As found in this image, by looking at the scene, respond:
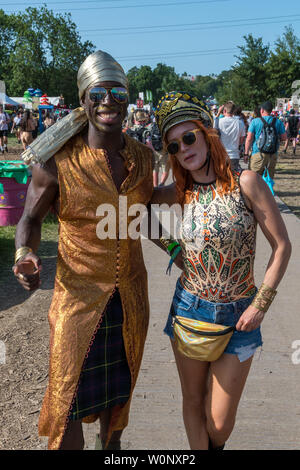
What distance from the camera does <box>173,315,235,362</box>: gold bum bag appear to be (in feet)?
6.79

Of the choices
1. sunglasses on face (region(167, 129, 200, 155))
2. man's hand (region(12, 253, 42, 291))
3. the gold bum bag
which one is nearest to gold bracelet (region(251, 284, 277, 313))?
the gold bum bag

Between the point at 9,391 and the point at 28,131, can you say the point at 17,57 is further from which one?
the point at 9,391

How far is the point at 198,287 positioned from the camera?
2137mm

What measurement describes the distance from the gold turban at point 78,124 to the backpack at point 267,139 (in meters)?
6.81

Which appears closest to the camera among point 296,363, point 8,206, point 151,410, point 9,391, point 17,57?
point 151,410

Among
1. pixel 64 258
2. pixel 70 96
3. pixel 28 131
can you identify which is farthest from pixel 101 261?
pixel 70 96

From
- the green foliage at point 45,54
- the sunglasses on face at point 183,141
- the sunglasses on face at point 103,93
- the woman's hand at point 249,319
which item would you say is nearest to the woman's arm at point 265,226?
the woman's hand at point 249,319

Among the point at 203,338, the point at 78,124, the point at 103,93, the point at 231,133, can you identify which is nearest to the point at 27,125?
the point at 231,133

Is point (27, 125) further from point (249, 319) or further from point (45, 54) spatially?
point (45, 54)

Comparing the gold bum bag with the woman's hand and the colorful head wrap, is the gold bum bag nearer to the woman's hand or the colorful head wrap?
the woman's hand

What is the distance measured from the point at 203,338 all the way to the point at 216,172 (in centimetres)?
71

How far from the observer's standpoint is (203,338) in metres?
2.08

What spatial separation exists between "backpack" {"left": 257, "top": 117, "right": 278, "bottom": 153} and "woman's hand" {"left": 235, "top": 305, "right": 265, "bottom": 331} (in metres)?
6.97

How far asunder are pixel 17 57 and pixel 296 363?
2092 inches
